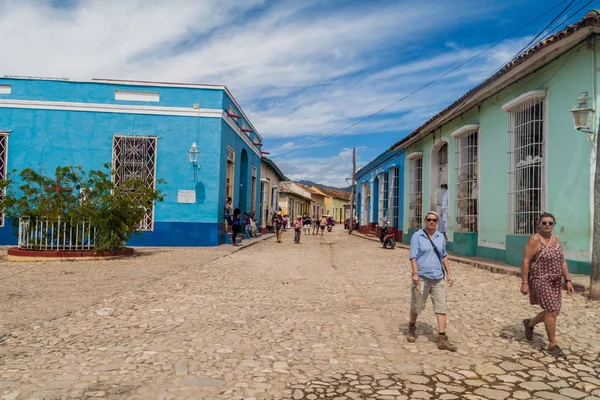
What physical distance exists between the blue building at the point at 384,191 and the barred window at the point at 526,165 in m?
7.02

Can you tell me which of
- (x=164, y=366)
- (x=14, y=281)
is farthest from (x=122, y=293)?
(x=164, y=366)

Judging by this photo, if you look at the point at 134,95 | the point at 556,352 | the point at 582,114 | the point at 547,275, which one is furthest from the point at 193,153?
the point at 556,352

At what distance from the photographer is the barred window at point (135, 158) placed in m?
14.9

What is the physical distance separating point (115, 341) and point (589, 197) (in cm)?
744

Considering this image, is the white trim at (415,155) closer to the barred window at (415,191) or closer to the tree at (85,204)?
the barred window at (415,191)

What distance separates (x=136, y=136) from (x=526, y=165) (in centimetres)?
1091

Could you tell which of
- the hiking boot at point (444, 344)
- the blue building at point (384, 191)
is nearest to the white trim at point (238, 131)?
A: the blue building at point (384, 191)

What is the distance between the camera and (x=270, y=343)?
14.6 ft

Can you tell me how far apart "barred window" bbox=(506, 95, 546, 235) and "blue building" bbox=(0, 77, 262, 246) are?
855cm

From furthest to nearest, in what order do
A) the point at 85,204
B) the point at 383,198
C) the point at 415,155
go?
the point at 383,198, the point at 415,155, the point at 85,204

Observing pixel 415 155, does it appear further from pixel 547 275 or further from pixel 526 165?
pixel 547 275

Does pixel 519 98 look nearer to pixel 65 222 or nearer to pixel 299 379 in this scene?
pixel 299 379

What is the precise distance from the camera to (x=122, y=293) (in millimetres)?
6836

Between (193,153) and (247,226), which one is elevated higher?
(193,153)
